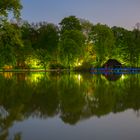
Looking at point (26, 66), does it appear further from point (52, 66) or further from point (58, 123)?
point (58, 123)

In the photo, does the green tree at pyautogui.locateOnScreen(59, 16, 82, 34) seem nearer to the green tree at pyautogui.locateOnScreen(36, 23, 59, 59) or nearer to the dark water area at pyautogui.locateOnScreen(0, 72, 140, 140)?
the green tree at pyautogui.locateOnScreen(36, 23, 59, 59)

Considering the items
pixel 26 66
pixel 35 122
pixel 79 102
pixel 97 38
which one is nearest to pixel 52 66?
pixel 26 66

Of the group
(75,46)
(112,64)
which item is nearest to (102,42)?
(112,64)

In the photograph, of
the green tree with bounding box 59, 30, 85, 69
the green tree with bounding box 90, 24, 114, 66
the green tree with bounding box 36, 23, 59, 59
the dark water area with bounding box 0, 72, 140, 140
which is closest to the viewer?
the dark water area with bounding box 0, 72, 140, 140

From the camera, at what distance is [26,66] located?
87.7m

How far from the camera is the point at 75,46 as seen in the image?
80.5 metres

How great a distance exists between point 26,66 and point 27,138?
79.1 m

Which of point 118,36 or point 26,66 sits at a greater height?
point 118,36

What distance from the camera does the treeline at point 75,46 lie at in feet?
271

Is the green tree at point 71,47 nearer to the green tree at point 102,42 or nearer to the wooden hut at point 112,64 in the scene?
the green tree at point 102,42

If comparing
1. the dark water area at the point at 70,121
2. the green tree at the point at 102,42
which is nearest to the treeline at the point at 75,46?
the green tree at the point at 102,42

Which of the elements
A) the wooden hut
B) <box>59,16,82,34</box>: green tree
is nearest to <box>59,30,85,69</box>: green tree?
the wooden hut

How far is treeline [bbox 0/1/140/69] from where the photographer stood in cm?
8256

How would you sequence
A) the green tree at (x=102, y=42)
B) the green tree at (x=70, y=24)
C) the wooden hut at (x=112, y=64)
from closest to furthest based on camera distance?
the green tree at (x=102, y=42)
the wooden hut at (x=112, y=64)
the green tree at (x=70, y=24)
